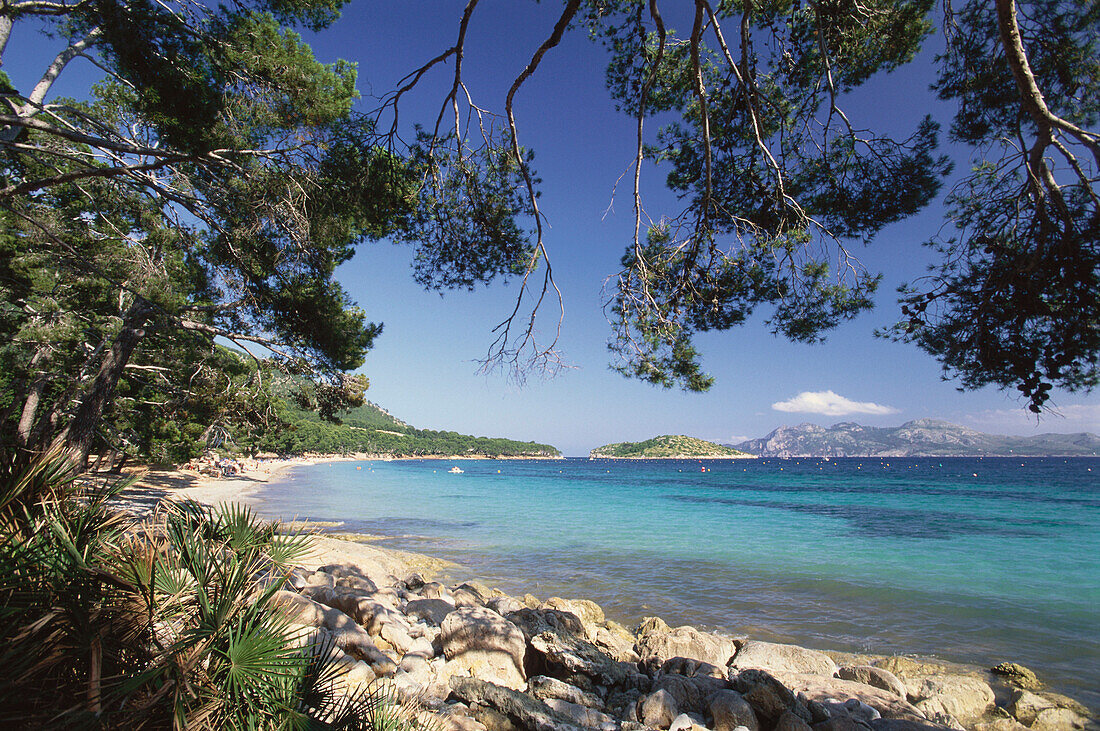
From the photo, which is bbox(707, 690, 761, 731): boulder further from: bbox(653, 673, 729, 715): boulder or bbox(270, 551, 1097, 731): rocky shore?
bbox(653, 673, 729, 715): boulder

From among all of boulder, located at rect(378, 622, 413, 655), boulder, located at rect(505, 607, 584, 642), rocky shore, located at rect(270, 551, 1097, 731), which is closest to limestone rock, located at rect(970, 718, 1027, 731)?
rocky shore, located at rect(270, 551, 1097, 731)

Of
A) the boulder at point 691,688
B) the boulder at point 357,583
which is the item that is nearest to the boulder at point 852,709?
the boulder at point 691,688

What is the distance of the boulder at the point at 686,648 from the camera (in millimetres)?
5074

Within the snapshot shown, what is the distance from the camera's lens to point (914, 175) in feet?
13.9

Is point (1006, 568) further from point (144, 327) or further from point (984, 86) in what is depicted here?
point (144, 327)

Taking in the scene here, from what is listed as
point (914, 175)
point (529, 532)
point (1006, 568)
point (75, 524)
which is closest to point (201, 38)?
point (75, 524)

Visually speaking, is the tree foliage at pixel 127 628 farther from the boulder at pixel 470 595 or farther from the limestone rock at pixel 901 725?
the boulder at pixel 470 595

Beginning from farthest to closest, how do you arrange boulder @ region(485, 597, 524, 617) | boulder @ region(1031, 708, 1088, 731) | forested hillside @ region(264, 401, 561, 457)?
forested hillside @ region(264, 401, 561, 457) < boulder @ region(485, 597, 524, 617) < boulder @ region(1031, 708, 1088, 731)

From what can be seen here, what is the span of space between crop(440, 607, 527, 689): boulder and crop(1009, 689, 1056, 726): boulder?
4859 millimetres

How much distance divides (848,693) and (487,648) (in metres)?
3.54

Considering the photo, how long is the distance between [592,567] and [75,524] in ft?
33.5

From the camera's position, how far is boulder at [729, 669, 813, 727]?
3820 mm

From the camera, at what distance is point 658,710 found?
3736 mm

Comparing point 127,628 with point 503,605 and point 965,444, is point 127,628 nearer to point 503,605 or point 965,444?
point 503,605
